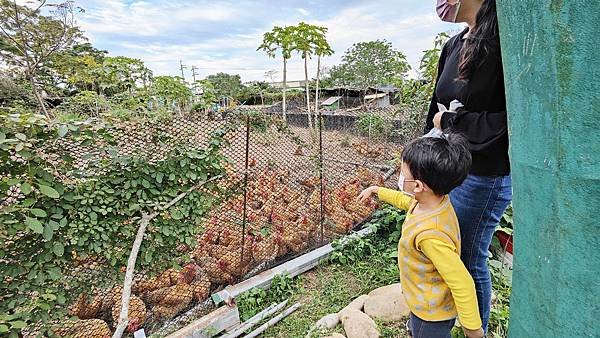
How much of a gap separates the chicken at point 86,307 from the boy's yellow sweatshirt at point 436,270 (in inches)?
67.6

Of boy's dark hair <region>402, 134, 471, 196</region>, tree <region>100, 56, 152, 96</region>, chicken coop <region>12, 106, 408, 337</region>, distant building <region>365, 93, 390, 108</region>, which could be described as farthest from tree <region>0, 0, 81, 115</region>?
distant building <region>365, 93, 390, 108</region>

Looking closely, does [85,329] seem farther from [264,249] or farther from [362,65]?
[362,65]

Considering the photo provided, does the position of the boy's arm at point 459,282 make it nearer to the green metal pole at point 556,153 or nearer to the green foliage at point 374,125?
the green metal pole at point 556,153

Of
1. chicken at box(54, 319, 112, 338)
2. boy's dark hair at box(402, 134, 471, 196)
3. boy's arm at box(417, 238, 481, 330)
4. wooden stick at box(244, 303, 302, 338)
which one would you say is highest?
boy's dark hair at box(402, 134, 471, 196)

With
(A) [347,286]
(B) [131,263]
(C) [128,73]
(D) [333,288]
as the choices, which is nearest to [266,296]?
(D) [333,288]

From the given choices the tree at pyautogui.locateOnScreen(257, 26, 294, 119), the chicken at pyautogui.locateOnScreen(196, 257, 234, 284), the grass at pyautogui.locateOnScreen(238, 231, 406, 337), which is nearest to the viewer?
the grass at pyautogui.locateOnScreen(238, 231, 406, 337)

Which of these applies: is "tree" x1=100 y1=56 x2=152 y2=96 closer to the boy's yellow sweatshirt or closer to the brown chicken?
the brown chicken

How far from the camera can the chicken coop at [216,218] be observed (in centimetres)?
173

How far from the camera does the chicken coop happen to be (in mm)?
1730

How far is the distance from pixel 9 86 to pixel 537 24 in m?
8.50

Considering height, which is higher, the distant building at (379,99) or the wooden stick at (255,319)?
the distant building at (379,99)

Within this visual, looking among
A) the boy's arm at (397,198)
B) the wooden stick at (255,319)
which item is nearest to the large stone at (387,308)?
the wooden stick at (255,319)

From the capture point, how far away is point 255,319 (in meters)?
2.06

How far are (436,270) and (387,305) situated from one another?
1.00m
